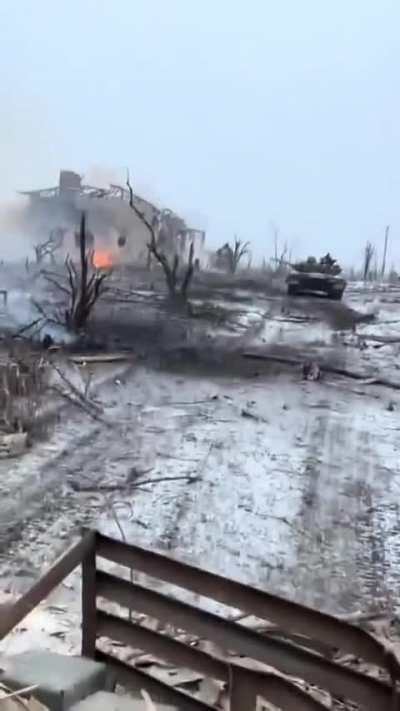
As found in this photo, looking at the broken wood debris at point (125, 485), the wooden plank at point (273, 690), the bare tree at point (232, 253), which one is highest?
the bare tree at point (232, 253)

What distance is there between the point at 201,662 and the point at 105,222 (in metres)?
4.52

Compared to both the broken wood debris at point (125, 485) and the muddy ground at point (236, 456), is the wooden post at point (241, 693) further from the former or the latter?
the broken wood debris at point (125, 485)

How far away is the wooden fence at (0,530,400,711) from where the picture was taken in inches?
76.3

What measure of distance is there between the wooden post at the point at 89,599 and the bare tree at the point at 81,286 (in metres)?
3.91

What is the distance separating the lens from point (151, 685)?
7.83 feet

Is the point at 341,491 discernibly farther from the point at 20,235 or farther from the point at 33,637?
the point at 20,235

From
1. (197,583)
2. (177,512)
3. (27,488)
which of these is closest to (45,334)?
(27,488)

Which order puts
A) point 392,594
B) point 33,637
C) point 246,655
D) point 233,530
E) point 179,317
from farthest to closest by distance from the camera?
point 179,317, point 233,530, point 392,594, point 33,637, point 246,655

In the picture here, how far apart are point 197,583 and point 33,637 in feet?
3.89

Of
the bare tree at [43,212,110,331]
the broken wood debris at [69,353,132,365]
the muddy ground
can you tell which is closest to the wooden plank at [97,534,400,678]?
the muddy ground

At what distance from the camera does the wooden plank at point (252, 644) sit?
1.92m

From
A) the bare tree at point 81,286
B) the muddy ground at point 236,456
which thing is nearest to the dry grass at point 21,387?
the muddy ground at point 236,456

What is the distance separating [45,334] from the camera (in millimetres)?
6258

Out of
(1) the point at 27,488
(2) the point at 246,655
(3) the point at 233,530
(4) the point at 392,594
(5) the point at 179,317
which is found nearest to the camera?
(2) the point at 246,655
